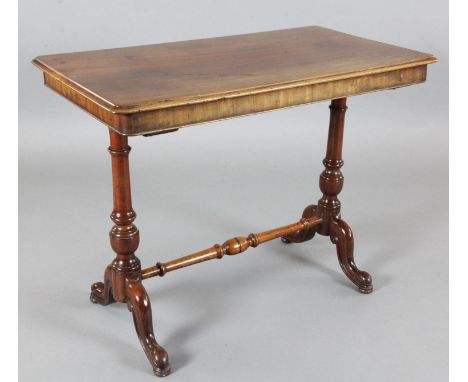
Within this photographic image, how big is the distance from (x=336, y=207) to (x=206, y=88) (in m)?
1.18

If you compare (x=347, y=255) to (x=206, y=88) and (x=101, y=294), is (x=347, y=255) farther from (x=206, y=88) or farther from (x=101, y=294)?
(x=206, y=88)

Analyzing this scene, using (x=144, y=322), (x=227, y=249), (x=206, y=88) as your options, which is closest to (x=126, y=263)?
(x=144, y=322)

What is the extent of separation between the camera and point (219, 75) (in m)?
2.95

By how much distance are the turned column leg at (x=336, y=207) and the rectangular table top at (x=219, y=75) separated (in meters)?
0.36

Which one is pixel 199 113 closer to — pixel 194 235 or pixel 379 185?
pixel 194 235

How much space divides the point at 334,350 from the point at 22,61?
9.12 feet

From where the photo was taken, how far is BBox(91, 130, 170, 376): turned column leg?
2941 millimetres

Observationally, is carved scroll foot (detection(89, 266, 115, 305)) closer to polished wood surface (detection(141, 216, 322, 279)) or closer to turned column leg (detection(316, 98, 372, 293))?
polished wood surface (detection(141, 216, 322, 279))

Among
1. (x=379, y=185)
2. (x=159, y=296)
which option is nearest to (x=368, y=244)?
(x=379, y=185)

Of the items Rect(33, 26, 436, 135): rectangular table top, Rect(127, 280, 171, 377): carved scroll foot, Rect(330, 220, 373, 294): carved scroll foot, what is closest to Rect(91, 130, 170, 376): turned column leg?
Rect(127, 280, 171, 377): carved scroll foot

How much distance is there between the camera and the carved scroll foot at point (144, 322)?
3.01 meters

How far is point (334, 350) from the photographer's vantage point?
313 centimetres

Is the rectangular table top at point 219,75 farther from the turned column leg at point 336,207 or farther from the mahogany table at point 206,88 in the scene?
the turned column leg at point 336,207

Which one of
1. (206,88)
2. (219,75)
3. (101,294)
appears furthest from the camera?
(101,294)
